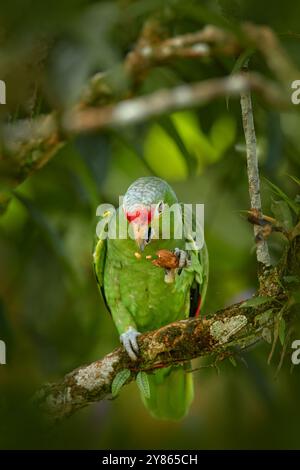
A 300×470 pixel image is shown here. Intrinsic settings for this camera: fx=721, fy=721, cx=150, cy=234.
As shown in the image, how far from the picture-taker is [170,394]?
82.2 inches

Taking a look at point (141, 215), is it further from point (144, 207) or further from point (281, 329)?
point (281, 329)

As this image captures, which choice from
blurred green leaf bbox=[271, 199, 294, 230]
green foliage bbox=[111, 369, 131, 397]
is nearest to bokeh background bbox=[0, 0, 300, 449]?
blurred green leaf bbox=[271, 199, 294, 230]

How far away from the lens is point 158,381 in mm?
2088

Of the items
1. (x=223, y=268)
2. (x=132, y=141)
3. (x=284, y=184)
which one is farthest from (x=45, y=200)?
(x=284, y=184)

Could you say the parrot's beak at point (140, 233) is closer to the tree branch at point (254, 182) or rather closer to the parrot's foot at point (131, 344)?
the parrot's foot at point (131, 344)

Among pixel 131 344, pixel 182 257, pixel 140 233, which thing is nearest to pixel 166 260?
pixel 182 257

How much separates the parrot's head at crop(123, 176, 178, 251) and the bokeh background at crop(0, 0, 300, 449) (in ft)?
0.62

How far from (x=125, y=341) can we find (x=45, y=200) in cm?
87

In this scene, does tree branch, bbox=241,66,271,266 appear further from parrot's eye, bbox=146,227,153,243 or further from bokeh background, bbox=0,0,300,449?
parrot's eye, bbox=146,227,153,243

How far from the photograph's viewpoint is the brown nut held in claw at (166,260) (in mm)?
1785

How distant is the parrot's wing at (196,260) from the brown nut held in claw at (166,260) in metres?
0.05

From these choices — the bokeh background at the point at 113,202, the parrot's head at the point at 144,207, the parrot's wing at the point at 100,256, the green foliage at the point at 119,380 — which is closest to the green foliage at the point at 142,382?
the green foliage at the point at 119,380

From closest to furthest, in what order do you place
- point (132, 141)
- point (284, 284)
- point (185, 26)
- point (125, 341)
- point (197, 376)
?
1. point (284, 284)
2. point (125, 341)
3. point (185, 26)
4. point (132, 141)
5. point (197, 376)
